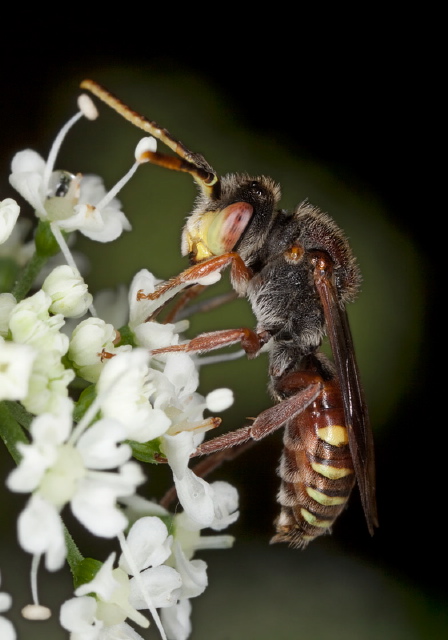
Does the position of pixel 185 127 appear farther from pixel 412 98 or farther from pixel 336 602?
pixel 336 602

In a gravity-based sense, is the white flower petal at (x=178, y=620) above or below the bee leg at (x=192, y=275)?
below

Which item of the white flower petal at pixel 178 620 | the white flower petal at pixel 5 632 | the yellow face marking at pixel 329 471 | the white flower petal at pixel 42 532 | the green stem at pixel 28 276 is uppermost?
the green stem at pixel 28 276

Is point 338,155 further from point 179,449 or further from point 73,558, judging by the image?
point 73,558

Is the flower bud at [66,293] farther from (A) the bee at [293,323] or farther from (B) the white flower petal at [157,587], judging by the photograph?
(B) the white flower petal at [157,587]

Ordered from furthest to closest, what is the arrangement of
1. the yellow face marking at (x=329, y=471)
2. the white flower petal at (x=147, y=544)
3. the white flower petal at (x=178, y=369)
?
the yellow face marking at (x=329, y=471) < the white flower petal at (x=178, y=369) < the white flower petal at (x=147, y=544)

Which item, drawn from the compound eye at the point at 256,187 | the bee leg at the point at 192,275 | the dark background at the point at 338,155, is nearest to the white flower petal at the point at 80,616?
the bee leg at the point at 192,275

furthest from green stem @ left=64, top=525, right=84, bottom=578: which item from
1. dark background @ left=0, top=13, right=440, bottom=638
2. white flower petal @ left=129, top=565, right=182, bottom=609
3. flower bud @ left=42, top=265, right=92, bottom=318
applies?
dark background @ left=0, top=13, right=440, bottom=638

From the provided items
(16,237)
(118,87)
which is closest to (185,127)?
(118,87)

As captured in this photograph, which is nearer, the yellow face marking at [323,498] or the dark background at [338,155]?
the yellow face marking at [323,498]
